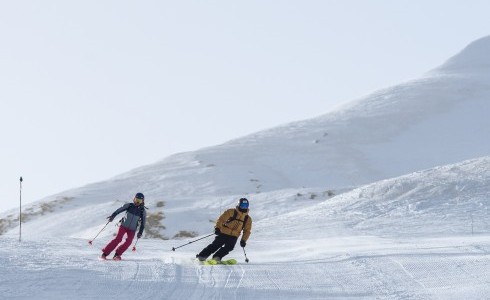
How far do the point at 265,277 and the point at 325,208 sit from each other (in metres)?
16.0

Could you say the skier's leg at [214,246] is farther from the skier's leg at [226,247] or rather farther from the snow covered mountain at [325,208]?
the snow covered mountain at [325,208]

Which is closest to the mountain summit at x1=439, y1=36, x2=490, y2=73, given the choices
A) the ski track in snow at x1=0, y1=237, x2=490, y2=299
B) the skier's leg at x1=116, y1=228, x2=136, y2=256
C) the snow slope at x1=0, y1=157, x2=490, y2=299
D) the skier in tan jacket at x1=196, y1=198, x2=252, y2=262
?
the snow slope at x1=0, y1=157, x2=490, y2=299

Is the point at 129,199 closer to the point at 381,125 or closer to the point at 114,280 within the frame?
the point at 381,125

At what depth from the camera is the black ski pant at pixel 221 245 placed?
57.3ft

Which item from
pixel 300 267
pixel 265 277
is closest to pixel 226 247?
pixel 300 267

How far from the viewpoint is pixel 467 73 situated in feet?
303

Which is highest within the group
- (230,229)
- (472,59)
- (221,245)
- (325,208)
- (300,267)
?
(472,59)

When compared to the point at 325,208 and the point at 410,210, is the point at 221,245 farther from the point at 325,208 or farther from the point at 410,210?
the point at 325,208

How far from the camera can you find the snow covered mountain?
13164mm

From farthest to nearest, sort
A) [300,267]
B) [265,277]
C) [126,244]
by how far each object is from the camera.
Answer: [126,244], [300,267], [265,277]

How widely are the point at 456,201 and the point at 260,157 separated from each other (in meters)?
33.6

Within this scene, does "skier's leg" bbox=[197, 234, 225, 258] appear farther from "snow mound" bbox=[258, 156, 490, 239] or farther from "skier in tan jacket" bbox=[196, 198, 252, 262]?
"snow mound" bbox=[258, 156, 490, 239]

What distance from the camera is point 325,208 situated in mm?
29609

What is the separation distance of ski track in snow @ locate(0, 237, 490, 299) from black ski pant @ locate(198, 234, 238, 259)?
4.49 ft
